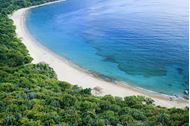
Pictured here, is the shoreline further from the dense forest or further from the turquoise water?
the dense forest

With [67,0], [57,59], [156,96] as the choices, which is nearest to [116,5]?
[67,0]

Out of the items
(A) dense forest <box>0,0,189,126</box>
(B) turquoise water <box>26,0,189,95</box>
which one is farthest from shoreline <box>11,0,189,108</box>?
(A) dense forest <box>0,0,189,126</box>

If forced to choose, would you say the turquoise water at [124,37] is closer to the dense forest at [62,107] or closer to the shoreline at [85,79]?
the shoreline at [85,79]

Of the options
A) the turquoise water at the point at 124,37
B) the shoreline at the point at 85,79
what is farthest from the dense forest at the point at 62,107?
the turquoise water at the point at 124,37

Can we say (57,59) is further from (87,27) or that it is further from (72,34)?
(87,27)

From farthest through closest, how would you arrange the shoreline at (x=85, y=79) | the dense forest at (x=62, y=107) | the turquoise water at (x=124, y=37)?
1. the turquoise water at (x=124, y=37)
2. the shoreline at (x=85, y=79)
3. the dense forest at (x=62, y=107)

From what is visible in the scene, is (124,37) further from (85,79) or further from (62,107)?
(62,107)
